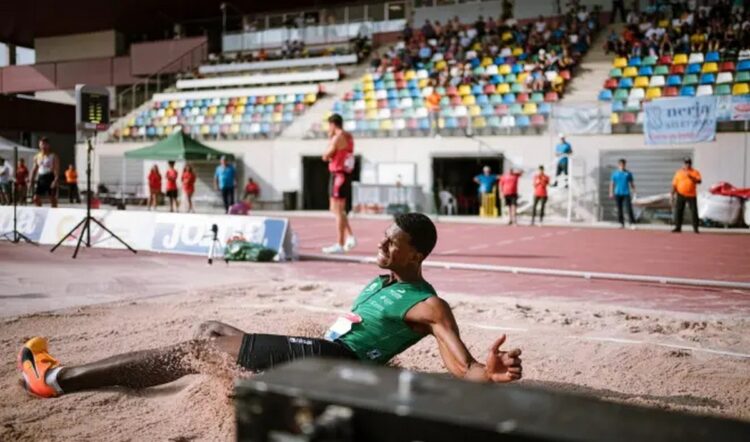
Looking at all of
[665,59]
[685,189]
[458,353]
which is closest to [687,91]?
[665,59]

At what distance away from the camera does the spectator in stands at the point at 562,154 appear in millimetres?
20984

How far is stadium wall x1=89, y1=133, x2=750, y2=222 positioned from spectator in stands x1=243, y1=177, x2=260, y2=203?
1.71 ft

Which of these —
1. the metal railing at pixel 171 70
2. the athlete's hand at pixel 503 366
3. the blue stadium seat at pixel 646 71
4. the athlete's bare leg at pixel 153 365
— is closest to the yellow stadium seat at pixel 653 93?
the blue stadium seat at pixel 646 71

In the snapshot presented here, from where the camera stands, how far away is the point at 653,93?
2150 cm

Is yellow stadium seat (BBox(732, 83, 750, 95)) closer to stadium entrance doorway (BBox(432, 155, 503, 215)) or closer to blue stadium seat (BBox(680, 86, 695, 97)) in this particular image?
blue stadium seat (BBox(680, 86, 695, 97))

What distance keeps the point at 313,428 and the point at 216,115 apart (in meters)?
30.4

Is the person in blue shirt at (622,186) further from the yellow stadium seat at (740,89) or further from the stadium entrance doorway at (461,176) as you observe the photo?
the stadium entrance doorway at (461,176)

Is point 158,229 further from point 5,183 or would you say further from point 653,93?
point 653,93

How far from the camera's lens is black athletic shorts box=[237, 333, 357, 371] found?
3156 millimetres

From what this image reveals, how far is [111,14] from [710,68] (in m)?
29.7

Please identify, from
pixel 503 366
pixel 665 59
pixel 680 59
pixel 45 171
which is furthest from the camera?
pixel 665 59

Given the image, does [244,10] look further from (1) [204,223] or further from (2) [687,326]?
(2) [687,326]

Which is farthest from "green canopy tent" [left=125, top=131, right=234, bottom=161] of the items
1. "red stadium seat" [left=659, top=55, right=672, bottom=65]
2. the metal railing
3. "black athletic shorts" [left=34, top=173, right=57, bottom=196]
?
"red stadium seat" [left=659, top=55, right=672, bottom=65]

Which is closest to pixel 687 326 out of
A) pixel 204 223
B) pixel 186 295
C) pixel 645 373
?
pixel 645 373
